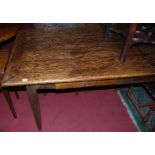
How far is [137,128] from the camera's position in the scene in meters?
1.93

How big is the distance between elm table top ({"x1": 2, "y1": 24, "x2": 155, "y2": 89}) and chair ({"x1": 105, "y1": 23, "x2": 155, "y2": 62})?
0.08m

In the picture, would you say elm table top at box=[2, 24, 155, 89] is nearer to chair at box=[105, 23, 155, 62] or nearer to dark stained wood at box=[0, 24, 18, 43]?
chair at box=[105, 23, 155, 62]

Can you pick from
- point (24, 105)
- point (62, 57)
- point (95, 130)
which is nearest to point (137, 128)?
point (95, 130)

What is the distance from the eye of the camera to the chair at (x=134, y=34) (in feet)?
4.07

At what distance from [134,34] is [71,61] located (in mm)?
538

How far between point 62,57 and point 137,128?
1.17m

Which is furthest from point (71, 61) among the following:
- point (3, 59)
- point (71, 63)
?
point (3, 59)

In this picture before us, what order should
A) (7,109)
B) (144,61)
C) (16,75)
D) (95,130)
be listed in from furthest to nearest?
(7,109) < (95,130) < (144,61) < (16,75)

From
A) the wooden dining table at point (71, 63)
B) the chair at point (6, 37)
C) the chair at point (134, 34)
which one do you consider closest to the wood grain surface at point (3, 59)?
the chair at point (6, 37)

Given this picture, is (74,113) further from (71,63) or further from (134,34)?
(134,34)

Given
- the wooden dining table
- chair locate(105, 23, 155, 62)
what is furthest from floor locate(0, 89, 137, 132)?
chair locate(105, 23, 155, 62)

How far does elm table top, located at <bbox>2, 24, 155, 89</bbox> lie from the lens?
1.23 metres

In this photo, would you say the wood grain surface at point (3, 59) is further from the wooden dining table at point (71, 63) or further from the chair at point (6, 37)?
the wooden dining table at point (71, 63)

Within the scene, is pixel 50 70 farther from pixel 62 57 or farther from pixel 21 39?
pixel 21 39
